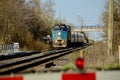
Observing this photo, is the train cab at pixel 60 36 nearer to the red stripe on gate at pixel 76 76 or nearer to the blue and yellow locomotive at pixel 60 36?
the blue and yellow locomotive at pixel 60 36

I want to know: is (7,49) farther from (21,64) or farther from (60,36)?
(21,64)

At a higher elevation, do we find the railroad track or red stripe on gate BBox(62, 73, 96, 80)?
red stripe on gate BBox(62, 73, 96, 80)

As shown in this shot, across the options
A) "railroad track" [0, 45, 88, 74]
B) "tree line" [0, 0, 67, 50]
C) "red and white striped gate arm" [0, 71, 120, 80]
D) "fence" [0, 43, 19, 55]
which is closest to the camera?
"red and white striped gate arm" [0, 71, 120, 80]

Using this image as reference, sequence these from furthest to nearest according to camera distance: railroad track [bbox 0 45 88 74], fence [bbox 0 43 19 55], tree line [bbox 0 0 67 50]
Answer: tree line [bbox 0 0 67 50] → fence [bbox 0 43 19 55] → railroad track [bbox 0 45 88 74]

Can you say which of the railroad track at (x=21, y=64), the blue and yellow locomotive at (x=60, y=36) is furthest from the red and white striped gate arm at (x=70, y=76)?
the blue and yellow locomotive at (x=60, y=36)

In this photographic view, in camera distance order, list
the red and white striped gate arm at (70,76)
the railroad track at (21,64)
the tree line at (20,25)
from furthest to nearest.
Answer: the tree line at (20,25)
the railroad track at (21,64)
the red and white striped gate arm at (70,76)

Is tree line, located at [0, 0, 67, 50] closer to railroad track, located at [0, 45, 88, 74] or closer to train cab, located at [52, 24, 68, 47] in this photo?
train cab, located at [52, 24, 68, 47]

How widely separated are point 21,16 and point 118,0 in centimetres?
2931

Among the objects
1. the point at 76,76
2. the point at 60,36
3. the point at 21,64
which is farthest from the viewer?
the point at 60,36

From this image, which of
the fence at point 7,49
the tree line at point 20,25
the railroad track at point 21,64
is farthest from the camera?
the tree line at point 20,25

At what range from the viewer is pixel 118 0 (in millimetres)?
29562

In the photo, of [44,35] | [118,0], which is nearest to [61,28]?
[44,35]

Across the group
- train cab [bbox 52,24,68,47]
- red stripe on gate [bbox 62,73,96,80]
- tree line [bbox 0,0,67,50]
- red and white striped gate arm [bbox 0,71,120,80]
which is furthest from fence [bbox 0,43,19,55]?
red stripe on gate [bbox 62,73,96,80]

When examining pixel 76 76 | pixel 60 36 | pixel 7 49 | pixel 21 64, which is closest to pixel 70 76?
pixel 76 76
